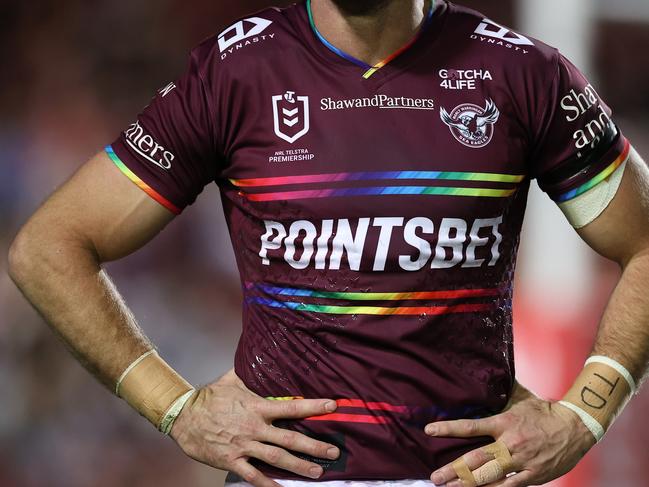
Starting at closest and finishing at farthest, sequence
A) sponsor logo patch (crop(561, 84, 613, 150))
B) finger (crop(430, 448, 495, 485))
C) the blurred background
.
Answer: finger (crop(430, 448, 495, 485)), sponsor logo patch (crop(561, 84, 613, 150)), the blurred background

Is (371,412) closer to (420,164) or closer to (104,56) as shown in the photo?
(420,164)

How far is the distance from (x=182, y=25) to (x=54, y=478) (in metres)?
2.31

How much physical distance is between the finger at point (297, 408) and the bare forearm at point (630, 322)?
54cm

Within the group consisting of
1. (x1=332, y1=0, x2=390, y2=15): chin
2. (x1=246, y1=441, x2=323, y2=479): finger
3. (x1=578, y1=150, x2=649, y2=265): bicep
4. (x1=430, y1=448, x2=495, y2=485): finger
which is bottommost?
(x1=430, y1=448, x2=495, y2=485): finger

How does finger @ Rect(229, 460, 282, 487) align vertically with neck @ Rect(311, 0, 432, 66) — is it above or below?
below

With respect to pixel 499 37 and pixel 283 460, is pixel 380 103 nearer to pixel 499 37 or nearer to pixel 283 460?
pixel 499 37

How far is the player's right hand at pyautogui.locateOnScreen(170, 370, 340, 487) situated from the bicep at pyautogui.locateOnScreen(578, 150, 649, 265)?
0.60 metres

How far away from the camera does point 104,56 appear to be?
495cm

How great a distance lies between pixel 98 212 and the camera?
5.95ft

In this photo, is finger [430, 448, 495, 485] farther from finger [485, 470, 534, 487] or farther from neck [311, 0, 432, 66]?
neck [311, 0, 432, 66]

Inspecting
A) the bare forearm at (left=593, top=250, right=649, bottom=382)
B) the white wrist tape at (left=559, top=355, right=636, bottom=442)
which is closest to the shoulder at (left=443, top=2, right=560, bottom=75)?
the bare forearm at (left=593, top=250, right=649, bottom=382)

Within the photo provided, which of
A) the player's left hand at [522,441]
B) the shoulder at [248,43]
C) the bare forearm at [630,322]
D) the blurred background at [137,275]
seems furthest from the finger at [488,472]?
the blurred background at [137,275]

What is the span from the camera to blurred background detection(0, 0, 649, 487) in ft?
14.0

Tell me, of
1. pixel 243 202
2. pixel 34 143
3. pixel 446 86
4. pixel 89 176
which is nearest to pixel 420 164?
pixel 446 86
